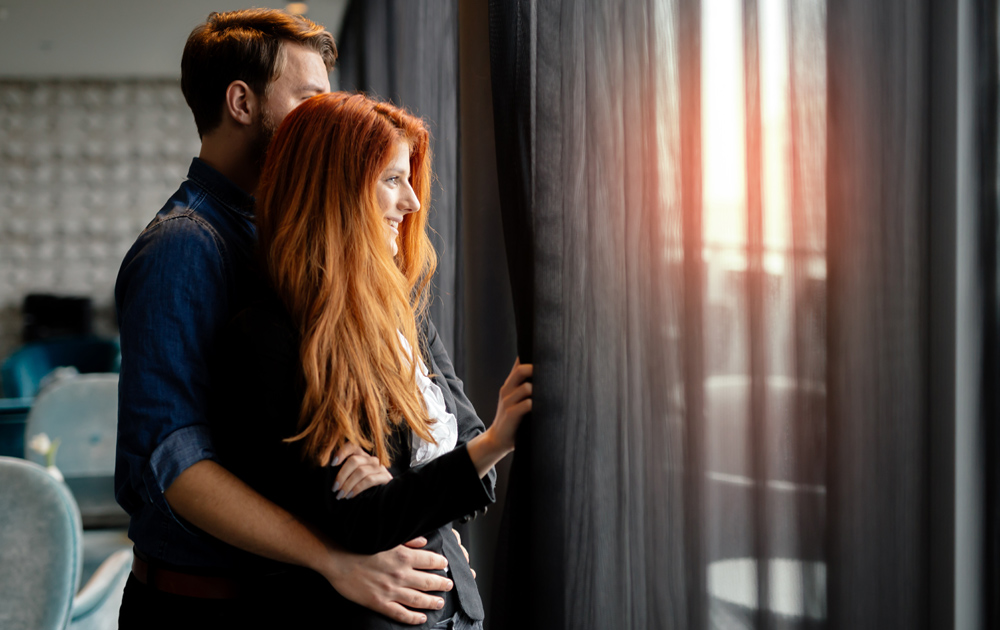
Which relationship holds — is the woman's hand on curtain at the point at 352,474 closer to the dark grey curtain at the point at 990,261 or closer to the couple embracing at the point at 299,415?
the couple embracing at the point at 299,415

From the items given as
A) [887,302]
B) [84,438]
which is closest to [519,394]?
[887,302]

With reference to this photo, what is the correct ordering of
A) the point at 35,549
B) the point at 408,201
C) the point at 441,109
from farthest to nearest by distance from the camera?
the point at 441,109 < the point at 35,549 < the point at 408,201

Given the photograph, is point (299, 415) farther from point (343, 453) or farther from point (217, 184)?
point (217, 184)

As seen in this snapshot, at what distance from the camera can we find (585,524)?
2.76ft

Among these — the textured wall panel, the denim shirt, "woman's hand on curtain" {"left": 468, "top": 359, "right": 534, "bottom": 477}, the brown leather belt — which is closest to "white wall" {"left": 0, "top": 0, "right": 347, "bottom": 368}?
the textured wall panel

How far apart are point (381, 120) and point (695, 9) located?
42 cm

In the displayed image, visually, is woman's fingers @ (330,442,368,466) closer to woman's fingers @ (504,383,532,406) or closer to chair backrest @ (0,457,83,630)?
woman's fingers @ (504,383,532,406)

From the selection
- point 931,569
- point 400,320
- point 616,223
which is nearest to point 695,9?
point 616,223

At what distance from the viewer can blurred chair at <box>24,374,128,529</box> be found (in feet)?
7.69

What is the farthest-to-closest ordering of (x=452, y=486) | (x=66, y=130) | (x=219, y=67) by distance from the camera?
1. (x=66, y=130)
2. (x=219, y=67)
3. (x=452, y=486)

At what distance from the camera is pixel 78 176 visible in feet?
19.8

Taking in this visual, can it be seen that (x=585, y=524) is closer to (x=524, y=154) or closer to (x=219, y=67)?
(x=524, y=154)

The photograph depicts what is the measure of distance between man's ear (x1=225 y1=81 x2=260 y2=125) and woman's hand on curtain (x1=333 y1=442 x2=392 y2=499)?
563 millimetres

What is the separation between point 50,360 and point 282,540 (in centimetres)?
531
